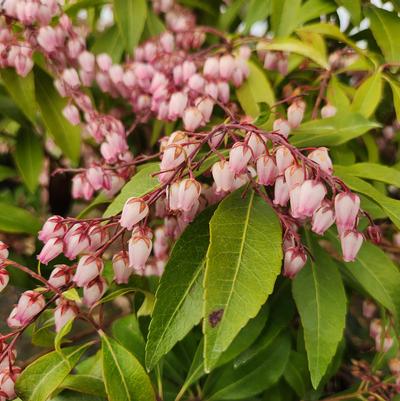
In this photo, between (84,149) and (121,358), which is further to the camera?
(84,149)

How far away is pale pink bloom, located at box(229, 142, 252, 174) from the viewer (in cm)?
91

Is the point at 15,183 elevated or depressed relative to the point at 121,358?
depressed

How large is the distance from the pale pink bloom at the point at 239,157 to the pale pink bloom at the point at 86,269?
25cm

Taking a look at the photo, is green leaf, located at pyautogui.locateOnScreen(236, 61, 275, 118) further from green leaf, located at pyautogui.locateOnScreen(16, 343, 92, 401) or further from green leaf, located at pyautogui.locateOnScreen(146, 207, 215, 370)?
green leaf, located at pyautogui.locateOnScreen(16, 343, 92, 401)

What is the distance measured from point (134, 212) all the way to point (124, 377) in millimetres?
274

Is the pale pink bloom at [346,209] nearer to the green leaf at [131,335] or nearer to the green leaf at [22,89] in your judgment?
the green leaf at [131,335]

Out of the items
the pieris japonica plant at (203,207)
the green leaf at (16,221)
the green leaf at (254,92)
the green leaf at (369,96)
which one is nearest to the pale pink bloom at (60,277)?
the pieris japonica plant at (203,207)

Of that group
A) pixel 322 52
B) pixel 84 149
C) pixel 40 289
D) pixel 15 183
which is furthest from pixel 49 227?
pixel 15 183

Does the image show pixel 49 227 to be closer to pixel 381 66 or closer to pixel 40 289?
pixel 40 289

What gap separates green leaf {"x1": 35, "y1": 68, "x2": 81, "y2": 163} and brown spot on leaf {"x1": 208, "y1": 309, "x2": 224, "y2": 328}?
756mm

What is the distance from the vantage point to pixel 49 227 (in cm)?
97

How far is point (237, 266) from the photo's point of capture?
0.88 meters

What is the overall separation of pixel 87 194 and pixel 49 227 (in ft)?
0.81

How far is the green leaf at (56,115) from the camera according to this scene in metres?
1.48
